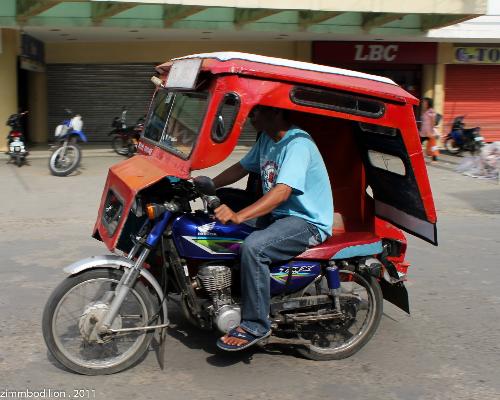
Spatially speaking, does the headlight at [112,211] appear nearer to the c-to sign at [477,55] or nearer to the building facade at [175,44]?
the building facade at [175,44]

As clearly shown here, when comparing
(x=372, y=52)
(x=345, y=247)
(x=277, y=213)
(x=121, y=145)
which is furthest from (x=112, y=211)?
(x=372, y=52)

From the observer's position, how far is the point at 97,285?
11.9ft

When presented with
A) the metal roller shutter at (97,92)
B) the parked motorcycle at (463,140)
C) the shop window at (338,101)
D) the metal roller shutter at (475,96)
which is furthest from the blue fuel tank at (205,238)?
the metal roller shutter at (475,96)

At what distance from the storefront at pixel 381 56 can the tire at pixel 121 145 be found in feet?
21.1

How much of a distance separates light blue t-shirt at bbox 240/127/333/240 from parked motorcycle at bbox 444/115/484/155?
1302 centimetres

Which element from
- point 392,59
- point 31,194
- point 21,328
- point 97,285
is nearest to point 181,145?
point 97,285

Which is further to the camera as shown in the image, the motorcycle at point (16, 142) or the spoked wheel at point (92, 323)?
the motorcycle at point (16, 142)

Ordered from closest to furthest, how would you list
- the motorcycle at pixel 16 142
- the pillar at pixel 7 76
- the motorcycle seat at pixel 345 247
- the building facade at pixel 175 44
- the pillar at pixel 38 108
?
the motorcycle seat at pixel 345 247, the motorcycle at pixel 16 142, the building facade at pixel 175 44, the pillar at pixel 7 76, the pillar at pixel 38 108

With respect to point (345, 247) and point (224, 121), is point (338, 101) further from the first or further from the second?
point (345, 247)

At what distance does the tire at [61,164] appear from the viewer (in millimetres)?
12102

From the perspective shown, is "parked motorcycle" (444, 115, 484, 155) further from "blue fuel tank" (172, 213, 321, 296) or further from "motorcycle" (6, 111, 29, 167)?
"blue fuel tank" (172, 213, 321, 296)

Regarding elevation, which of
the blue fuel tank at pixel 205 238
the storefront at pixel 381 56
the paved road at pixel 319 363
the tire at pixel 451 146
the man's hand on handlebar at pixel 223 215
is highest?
the storefront at pixel 381 56

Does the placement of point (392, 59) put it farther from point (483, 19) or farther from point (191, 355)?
point (191, 355)

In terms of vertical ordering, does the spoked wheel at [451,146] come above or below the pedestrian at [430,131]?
below
